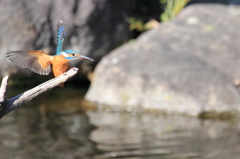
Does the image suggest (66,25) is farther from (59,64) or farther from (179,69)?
(59,64)

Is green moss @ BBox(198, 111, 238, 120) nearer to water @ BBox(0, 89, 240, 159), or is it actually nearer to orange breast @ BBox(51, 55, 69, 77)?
water @ BBox(0, 89, 240, 159)

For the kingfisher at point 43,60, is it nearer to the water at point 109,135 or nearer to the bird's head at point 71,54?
the bird's head at point 71,54

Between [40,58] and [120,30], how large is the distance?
17.7 ft

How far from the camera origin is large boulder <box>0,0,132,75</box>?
640cm

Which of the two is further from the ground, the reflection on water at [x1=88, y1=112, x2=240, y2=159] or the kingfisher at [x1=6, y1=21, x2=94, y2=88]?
the kingfisher at [x1=6, y1=21, x2=94, y2=88]

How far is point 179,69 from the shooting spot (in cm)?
620

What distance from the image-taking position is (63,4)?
6.71 metres

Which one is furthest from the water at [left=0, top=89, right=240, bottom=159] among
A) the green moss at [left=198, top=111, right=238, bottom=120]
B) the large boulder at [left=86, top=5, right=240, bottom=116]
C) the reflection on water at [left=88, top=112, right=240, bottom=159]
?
the large boulder at [left=86, top=5, right=240, bottom=116]

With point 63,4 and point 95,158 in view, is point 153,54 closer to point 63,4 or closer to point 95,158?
point 63,4

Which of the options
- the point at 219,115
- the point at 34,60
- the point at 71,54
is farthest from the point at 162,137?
the point at 71,54

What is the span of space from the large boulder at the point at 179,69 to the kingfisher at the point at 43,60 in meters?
4.09

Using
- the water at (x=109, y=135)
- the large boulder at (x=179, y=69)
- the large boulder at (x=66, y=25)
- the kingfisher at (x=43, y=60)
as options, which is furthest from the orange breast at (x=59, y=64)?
the large boulder at (x=66, y=25)

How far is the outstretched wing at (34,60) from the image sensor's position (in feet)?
6.14

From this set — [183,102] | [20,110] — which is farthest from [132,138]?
[20,110]
